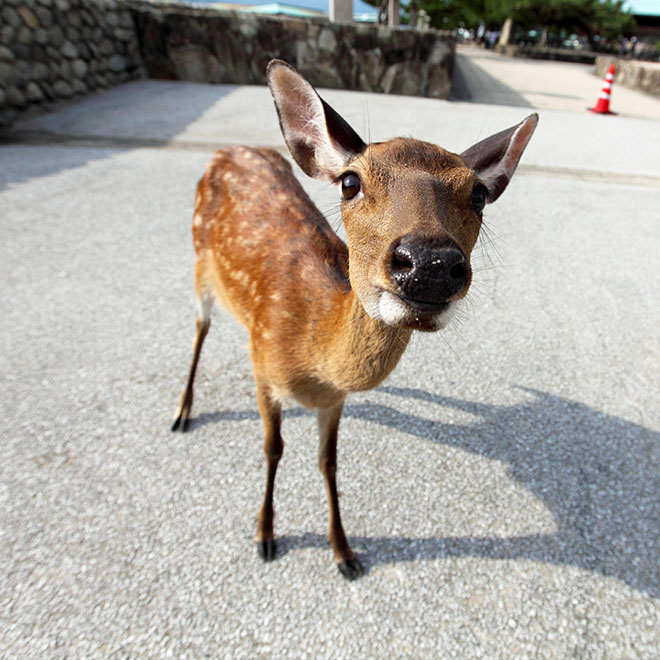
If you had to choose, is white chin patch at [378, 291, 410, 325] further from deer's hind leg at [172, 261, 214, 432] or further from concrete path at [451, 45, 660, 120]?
concrete path at [451, 45, 660, 120]

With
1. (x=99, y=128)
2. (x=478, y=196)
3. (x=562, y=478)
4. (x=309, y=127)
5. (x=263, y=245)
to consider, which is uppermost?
(x=309, y=127)

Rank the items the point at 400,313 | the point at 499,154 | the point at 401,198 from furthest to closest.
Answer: the point at 499,154 < the point at 401,198 < the point at 400,313

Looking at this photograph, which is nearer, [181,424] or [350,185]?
[350,185]

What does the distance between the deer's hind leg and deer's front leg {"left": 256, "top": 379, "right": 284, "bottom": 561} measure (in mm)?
739

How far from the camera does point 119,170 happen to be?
6.13 m

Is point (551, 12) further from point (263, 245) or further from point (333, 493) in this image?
point (333, 493)

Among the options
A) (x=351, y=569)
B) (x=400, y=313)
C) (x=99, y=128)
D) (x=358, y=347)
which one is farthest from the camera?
(x=99, y=128)

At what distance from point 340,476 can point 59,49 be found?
934 cm

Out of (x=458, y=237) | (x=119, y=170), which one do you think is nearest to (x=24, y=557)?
(x=458, y=237)

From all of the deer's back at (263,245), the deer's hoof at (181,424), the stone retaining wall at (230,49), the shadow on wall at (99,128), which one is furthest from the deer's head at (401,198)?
the stone retaining wall at (230,49)

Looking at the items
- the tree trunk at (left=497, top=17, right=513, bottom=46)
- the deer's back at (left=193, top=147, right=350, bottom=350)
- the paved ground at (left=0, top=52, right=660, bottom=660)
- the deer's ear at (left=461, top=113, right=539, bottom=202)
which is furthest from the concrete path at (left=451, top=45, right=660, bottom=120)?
the tree trunk at (left=497, top=17, right=513, bottom=46)

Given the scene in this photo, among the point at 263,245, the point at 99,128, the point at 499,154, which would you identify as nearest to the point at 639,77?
the point at 99,128

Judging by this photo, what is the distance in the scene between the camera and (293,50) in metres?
10.5

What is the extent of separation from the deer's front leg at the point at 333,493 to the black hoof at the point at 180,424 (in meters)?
0.89
